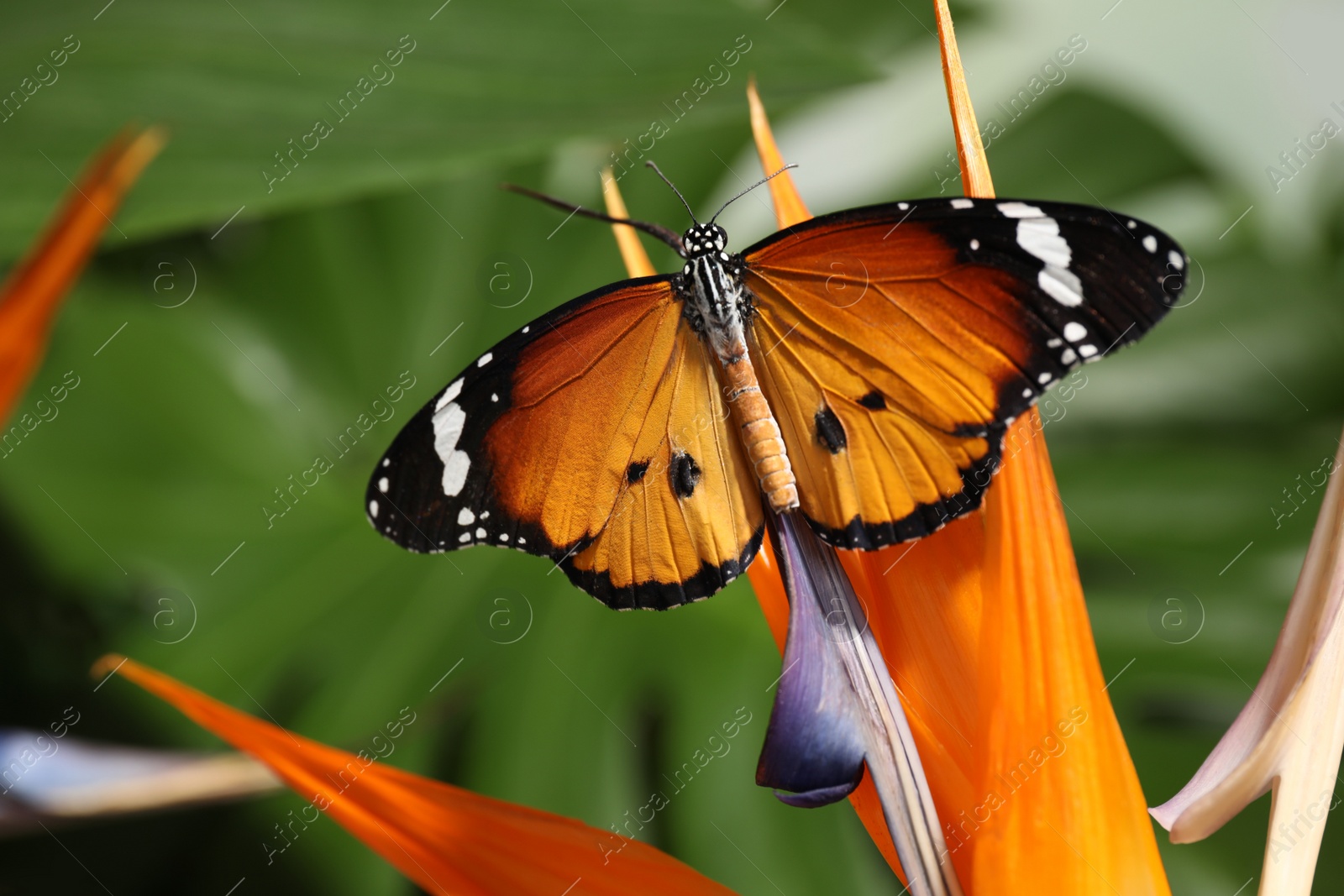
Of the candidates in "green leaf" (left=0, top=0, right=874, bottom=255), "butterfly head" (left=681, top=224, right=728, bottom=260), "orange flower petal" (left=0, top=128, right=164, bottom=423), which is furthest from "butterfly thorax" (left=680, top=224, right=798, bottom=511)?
"orange flower petal" (left=0, top=128, right=164, bottom=423)

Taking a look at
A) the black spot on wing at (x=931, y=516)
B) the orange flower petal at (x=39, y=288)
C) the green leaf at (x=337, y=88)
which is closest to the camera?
the orange flower petal at (x=39, y=288)

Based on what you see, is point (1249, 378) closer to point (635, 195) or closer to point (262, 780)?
point (635, 195)

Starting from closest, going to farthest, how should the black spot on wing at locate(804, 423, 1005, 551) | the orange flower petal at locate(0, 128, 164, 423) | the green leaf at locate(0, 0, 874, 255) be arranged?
the orange flower petal at locate(0, 128, 164, 423) < the black spot on wing at locate(804, 423, 1005, 551) < the green leaf at locate(0, 0, 874, 255)

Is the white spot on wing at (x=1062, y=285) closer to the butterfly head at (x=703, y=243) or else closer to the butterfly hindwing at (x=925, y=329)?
the butterfly hindwing at (x=925, y=329)

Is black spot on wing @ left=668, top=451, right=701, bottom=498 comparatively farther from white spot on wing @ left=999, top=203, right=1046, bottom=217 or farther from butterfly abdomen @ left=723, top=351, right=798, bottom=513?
white spot on wing @ left=999, top=203, right=1046, bottom=217

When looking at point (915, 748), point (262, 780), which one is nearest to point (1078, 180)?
point (915, 748)

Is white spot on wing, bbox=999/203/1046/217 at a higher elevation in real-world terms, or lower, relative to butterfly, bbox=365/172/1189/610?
higher

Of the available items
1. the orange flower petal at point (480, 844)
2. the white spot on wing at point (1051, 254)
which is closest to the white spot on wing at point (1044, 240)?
the white spot on wing at point (1051, 254)
